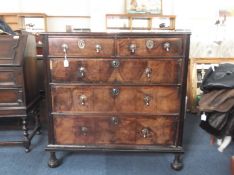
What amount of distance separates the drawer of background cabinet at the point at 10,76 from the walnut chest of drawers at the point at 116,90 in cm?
34

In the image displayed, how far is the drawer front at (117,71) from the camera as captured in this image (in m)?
1.43

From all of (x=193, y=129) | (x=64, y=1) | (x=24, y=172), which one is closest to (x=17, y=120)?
(x=24, y=172)

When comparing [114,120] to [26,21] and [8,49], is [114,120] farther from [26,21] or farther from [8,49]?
[26,21]

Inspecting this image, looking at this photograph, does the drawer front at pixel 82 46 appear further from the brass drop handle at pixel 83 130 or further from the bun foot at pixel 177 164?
the bun foot at pixel 177 164

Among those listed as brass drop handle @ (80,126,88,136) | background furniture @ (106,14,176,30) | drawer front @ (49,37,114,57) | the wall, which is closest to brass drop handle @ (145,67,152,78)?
drawer front @ (49,37,114,57)

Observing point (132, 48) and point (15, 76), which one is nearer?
point (132, 48)

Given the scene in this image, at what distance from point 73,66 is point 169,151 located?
90 cm

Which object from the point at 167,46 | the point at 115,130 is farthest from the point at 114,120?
the point at 167,46

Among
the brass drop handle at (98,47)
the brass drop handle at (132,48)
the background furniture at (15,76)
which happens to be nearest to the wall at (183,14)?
the brass drop handle at (132,48)

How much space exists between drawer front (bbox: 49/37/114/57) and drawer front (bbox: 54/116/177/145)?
1.48 ft

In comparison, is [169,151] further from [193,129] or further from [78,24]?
[78,24]

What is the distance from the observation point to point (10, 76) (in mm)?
1657

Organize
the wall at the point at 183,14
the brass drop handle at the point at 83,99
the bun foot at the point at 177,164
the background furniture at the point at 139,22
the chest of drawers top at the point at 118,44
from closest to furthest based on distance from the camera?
the chest of drawers top at the point at 118,44 < the brass drop handle at the point at 83,99 < the bun foot at the point at 177,164 < the wall at the point at 183,14 < the background furniture at the point at 139,22

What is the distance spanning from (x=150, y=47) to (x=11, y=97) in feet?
3.75
